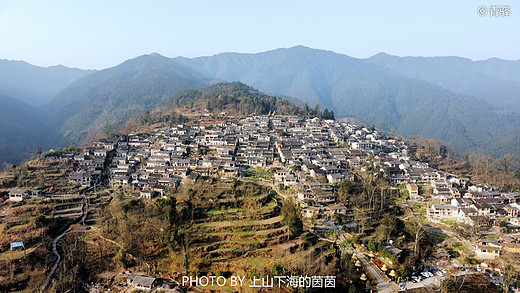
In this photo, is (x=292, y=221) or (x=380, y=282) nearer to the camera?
(x=380, y=282)

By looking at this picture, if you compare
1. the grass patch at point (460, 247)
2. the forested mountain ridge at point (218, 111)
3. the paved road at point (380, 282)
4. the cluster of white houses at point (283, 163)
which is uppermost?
the forested mountain ridge at point (218, 111)

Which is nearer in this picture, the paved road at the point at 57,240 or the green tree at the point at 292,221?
the paved road at the point at 57,240

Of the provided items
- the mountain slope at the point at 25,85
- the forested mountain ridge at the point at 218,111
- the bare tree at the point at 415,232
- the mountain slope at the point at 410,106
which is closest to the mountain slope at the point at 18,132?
the forested mountain ridge at the point at 218,111

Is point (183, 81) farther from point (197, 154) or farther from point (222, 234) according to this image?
point (222, 234)

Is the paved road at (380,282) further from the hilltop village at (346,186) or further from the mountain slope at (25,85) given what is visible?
the mountain slope at (25,85)

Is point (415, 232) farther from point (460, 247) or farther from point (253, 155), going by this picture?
point (253, 155)

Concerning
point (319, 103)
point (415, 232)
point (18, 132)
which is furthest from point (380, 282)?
point (18, 132)

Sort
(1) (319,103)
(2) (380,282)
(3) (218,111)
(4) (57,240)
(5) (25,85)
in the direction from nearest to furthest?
(2) (380,282)
(4) (57,240)
(3) (218,111)
(1) (319,103)
(5) (25,85)

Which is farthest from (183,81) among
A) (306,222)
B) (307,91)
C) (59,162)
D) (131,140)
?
(306,222)
